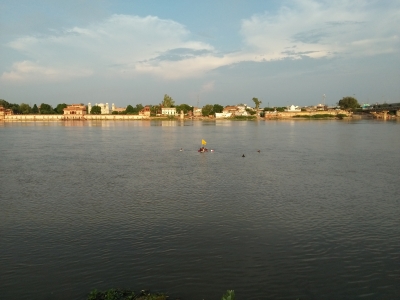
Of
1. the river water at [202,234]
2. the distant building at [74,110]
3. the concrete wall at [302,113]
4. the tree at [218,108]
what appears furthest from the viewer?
the tree at [218,108]

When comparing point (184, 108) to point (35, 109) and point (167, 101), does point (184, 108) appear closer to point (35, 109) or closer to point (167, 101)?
point (167, 101)

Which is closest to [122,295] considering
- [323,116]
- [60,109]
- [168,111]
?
[168,111]

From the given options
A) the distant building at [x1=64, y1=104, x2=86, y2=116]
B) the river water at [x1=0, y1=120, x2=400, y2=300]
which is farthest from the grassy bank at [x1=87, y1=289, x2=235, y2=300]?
the distant building at [x1=64, y1=104, x2=86, y2=116]

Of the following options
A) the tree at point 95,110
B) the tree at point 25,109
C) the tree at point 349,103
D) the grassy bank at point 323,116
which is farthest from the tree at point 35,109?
the tree at point 349,103

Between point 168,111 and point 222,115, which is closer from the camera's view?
point 168,111

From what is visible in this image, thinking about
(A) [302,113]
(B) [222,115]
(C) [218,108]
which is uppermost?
(C) [218,108]

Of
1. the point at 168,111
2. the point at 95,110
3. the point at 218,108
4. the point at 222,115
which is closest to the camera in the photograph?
the point at 168,111

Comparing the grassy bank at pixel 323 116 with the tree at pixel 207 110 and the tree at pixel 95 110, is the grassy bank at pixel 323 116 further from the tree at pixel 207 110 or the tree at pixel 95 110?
the tree at pixel 95 110

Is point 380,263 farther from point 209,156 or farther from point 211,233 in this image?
point 209,156

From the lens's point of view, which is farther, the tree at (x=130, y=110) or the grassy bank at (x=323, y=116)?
the tree at (x=130, y=110)

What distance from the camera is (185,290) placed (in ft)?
28.2

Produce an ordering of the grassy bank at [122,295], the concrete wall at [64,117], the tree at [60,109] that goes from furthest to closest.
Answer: the tree at [60,109]
the concrete wall at [64,117]
the grassy bank at [122,295]

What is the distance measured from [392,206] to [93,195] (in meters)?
13.9

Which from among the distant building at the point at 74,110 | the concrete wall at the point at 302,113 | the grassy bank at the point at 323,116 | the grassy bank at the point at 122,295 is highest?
the distant building at the point at 74,110
